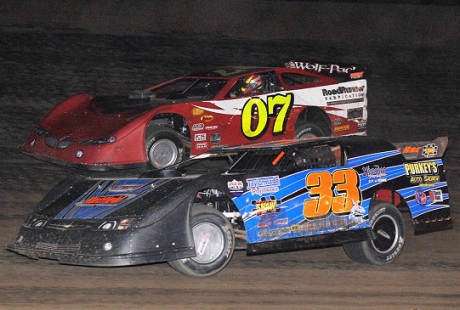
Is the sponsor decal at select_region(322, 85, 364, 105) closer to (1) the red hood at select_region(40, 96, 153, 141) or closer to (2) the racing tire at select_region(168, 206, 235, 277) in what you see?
(1) the red hood at select_region(40, 96, 153, 141)

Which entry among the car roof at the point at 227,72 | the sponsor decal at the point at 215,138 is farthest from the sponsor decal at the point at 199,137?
the car roof at the point at 227,72

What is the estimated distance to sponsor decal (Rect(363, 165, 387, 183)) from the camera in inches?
315

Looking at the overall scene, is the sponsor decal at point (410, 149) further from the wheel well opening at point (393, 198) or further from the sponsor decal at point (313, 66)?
the sponsor decal at point (313, 66)

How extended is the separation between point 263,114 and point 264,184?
4.37 m

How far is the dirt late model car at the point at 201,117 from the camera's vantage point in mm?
10578

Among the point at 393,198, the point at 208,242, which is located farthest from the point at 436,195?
the point at 208,242

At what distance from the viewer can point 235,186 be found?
727cm

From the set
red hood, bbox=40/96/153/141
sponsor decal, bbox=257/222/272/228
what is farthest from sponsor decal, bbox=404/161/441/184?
red hood, bbox=40/96/153/141

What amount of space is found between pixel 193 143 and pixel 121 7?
8.19 m

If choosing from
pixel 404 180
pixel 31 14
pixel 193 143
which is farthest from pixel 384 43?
pixel 404 180

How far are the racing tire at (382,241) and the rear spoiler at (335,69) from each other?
456 centimetres

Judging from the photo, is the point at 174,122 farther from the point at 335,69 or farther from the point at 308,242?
the point at 308,242

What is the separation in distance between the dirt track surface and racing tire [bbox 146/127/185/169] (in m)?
1.12

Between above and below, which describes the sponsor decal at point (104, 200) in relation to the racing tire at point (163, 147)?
below
